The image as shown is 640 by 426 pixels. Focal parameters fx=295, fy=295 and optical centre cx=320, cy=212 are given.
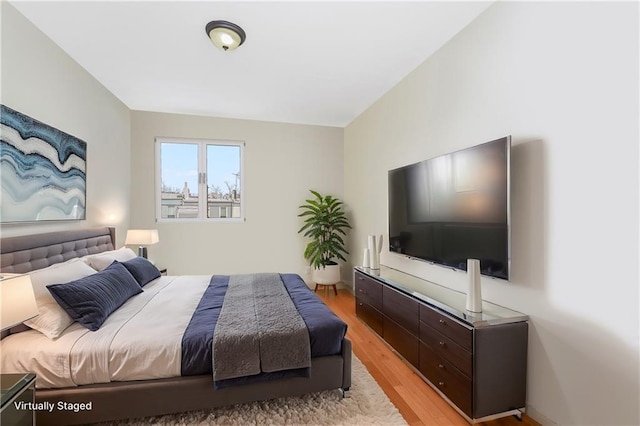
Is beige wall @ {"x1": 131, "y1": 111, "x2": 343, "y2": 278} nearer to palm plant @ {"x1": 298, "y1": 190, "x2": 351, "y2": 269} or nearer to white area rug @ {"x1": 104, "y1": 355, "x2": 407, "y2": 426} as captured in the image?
palm plant @ {"x1": 298, "y1": 190, "x2": 351, "y2": 269}

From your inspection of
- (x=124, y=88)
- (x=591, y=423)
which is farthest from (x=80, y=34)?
(x=591, y=423)

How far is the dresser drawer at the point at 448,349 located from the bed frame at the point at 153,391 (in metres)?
0.60

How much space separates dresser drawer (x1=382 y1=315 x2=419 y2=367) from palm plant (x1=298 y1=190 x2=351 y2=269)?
1.80 metres

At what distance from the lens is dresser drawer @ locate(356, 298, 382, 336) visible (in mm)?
2912

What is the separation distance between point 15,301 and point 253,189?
3.46 m

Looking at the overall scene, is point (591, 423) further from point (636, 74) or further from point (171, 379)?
point (171, 379)

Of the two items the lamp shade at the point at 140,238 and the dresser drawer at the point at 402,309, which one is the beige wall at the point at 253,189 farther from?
the dresser drawer at the point at 402,309

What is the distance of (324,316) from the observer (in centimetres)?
210

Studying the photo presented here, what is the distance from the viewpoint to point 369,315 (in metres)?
3.12

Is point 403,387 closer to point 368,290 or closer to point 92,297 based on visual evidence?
point 368,290

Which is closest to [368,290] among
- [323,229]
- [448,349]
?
[448,349]

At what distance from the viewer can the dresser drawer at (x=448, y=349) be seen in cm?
175

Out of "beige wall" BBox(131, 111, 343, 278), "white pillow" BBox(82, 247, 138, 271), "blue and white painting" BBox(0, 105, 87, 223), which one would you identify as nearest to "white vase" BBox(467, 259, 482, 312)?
"white pillow" BBox(82, 247, 138, 271)

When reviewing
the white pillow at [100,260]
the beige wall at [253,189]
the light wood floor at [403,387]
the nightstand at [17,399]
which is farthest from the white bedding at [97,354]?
the beige wall at [253,189]
